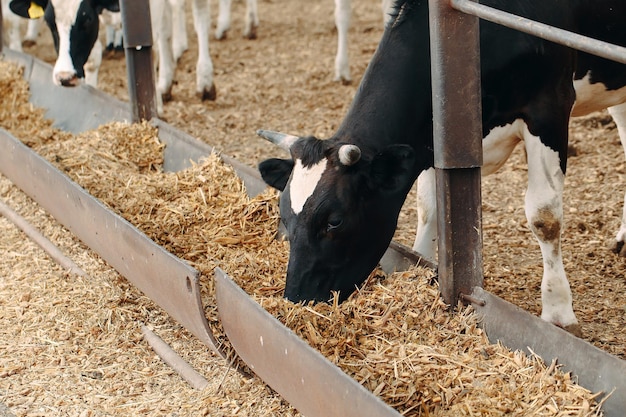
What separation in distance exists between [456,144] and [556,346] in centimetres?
89

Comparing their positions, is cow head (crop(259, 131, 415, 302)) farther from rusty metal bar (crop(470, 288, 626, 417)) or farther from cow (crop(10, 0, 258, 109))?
cow (crop(10, 0, 258, 109))

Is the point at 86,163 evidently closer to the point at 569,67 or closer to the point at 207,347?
the point at 207,347

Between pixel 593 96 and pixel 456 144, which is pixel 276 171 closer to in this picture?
pixel 456 144

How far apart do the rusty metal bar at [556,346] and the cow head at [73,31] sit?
444 centimetres

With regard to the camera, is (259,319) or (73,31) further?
(73,31)

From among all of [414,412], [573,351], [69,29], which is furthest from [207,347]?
[69,29]

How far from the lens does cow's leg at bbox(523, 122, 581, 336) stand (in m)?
4.62

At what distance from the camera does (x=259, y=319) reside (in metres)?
3.76

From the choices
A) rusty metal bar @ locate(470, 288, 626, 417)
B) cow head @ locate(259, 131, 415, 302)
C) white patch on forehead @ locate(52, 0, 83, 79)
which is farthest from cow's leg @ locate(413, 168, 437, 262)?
white patch on forehead @ locate(52, 0, 83, 79)

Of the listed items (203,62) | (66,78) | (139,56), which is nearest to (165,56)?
(203,62)

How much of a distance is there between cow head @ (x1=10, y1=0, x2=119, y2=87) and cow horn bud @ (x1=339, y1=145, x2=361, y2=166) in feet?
13.1

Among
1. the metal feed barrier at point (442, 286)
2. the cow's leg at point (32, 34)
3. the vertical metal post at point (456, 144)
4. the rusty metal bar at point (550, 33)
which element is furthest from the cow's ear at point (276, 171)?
the cow's leg at point (32, 34)

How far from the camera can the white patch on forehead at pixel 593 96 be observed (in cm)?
498

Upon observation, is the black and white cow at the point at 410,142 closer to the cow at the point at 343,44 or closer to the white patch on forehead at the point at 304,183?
the white patch on forehead at the point at 304,183
